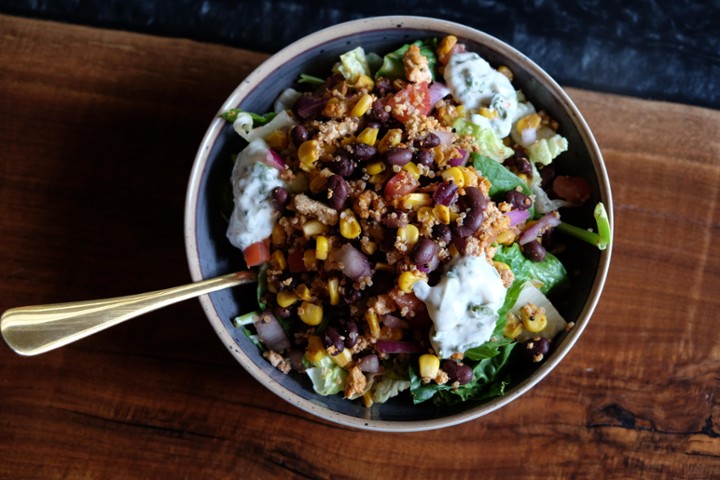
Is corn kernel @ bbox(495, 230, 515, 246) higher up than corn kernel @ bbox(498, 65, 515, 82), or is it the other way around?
corn kernel @ bbox(498, 65, 515, 82)

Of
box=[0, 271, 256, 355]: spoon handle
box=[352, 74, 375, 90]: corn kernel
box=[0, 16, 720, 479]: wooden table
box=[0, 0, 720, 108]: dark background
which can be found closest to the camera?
box=[0, 271, 256, 355]: spoon handle

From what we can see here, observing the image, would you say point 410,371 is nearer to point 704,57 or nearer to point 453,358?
point 453,358

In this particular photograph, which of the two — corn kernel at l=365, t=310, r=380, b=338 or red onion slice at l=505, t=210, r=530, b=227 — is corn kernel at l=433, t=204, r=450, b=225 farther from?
corn kernel at l=365, t=310, r=380, b=338

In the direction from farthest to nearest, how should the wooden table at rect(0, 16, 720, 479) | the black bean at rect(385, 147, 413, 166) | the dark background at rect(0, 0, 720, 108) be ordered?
the dark background at rect(0, 0, 720, 108)
the wooden table at rect(0, 16, 720, 479)
the black bean at rect(385, 147, 413, 166)

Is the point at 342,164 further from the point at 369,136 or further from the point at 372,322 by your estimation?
the point at 372,322

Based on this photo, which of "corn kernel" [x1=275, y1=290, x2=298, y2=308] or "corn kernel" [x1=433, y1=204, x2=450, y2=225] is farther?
"corn kernel" [x1=275, y1=290, x2=298, y2=308]

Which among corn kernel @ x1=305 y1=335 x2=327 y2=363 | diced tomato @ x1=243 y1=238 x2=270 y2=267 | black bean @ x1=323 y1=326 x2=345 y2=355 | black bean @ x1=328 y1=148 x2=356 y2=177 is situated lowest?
corn kernel @ x1=305 y1=335 x2=327 y2=363

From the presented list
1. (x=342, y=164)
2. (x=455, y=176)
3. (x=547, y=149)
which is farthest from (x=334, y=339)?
(x=547, y=149)

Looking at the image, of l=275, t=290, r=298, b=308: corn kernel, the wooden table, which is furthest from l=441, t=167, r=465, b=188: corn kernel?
the wooden table
